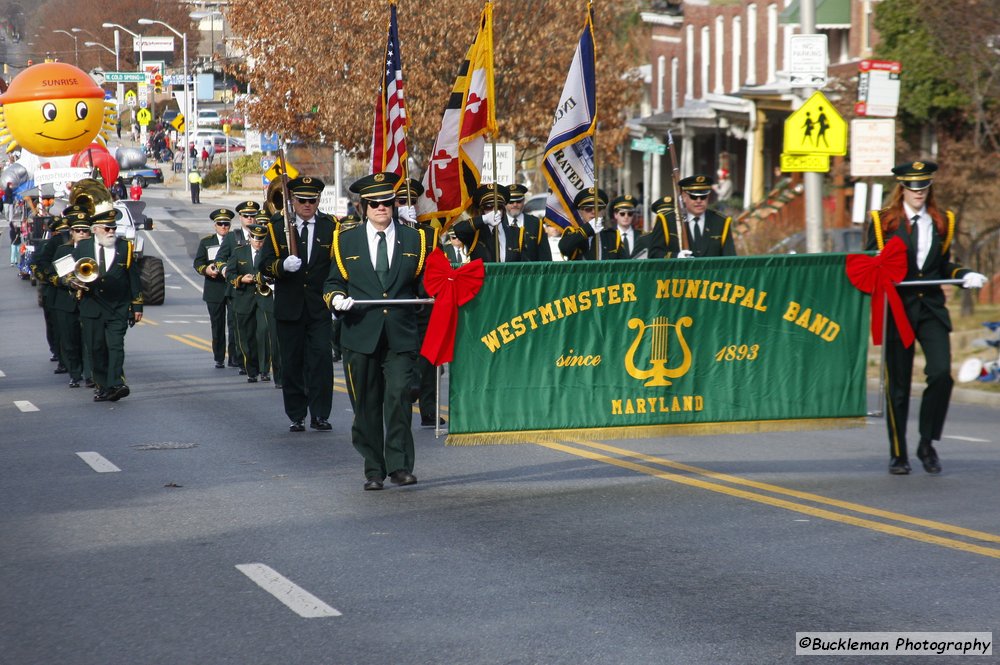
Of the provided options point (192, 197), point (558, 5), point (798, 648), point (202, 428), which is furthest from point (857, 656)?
point (192, 197)

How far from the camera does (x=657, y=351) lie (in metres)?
11.0

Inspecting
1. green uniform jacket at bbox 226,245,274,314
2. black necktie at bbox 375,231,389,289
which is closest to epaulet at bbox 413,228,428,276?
black necktie at bbox 375,231,389,289

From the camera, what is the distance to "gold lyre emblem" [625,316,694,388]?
1095 centimetres

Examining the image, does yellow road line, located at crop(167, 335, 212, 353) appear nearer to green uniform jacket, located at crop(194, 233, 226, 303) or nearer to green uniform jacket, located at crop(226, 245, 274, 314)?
green uniform jacket, located at crop(194, 233, 226, 303)

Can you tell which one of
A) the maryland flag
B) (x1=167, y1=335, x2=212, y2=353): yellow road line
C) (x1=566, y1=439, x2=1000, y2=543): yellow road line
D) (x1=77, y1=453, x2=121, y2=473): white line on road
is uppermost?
the maryland flag

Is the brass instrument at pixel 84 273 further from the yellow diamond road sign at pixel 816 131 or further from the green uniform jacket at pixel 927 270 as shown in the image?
the green uniform jacket at pixel 927 270

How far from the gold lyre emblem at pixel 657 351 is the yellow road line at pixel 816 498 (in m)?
0.76

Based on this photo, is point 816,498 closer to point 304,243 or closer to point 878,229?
point 878,229

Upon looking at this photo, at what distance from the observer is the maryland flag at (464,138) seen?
42.8 feet

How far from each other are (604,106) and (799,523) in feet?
109

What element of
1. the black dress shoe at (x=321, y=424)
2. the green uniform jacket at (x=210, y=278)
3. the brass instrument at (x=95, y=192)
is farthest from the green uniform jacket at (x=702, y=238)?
the brass instrument at (x=95, y=192)

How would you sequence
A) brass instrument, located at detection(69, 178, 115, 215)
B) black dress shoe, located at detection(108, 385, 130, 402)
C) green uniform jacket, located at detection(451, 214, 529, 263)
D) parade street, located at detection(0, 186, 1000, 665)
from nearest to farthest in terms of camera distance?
parade street, located at detection(0, 186, 1000, 665) < green uniform jacket, located at detection(451, 214, 529, 263) < black dress shoe, located at detection(108, 385, 130, 402) < brass instrument, located at detection(69, 178, 115, 215)

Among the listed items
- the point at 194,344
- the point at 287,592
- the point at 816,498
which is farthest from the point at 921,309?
the point at 194,344

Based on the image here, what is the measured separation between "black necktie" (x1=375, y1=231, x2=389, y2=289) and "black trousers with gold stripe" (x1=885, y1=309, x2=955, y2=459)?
329 cm
